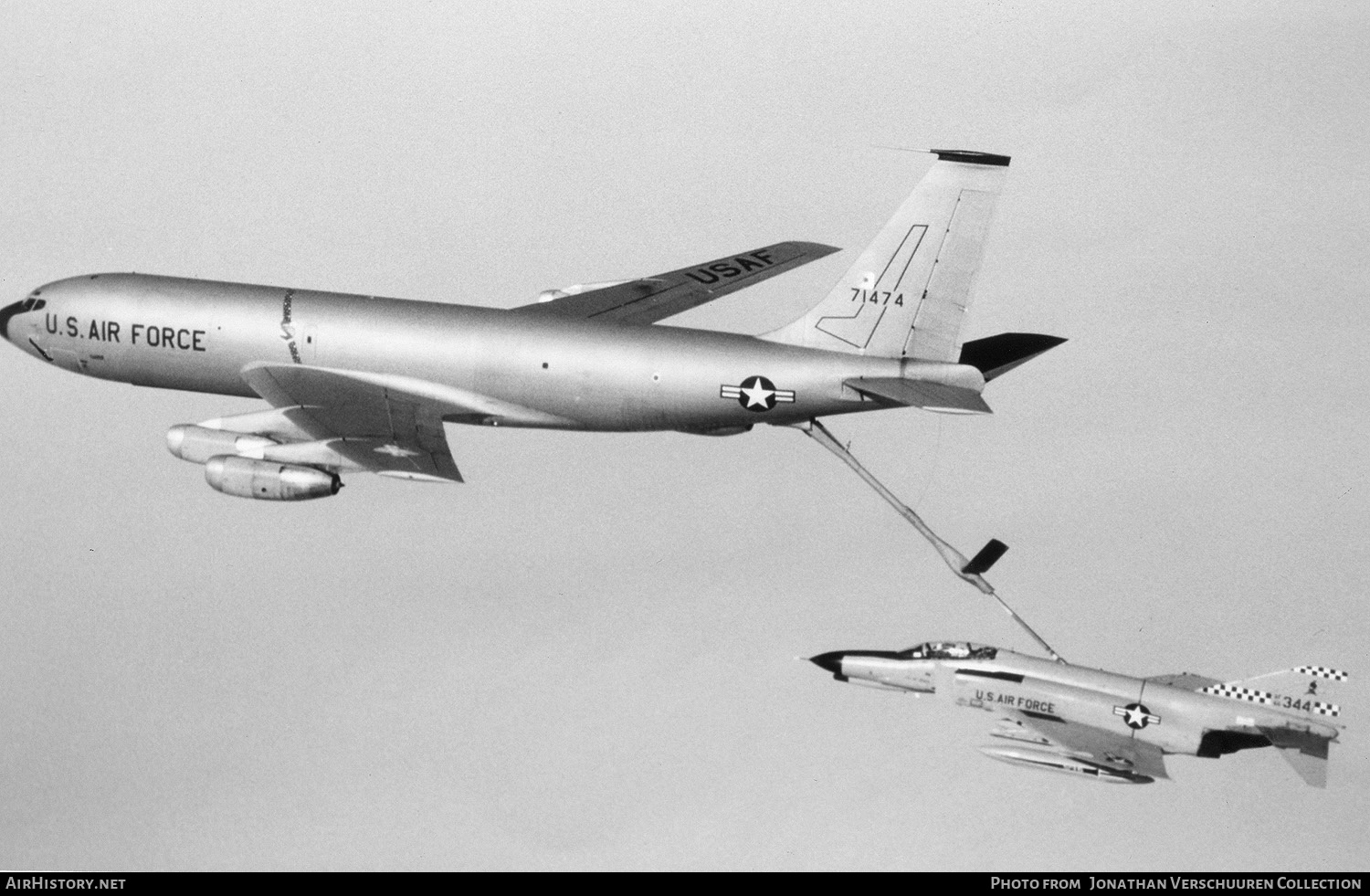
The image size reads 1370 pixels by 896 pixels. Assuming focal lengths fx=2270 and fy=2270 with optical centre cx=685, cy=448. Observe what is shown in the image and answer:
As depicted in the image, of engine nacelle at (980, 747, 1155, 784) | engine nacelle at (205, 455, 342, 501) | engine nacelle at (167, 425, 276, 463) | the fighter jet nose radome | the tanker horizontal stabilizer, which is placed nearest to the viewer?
the tanker horizontal stabilizer

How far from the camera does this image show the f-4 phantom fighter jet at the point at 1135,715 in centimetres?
5872

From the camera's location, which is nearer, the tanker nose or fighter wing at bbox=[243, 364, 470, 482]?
fighter wing at bbox=[243, 364, 470, 482]

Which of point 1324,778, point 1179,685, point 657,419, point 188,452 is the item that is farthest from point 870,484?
point 188,452

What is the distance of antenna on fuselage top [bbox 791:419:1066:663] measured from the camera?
57.9m

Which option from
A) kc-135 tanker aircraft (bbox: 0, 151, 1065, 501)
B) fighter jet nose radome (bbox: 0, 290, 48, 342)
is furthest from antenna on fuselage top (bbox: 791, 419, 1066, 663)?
fighter jet nose radome (bbox: 0, 290, 48, 342)

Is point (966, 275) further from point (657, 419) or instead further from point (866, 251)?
point (657, 419)

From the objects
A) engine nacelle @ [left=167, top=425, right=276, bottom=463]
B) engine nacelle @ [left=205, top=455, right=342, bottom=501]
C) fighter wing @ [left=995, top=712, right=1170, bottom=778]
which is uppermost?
engine nacelle @ [left=167, top=425, right=276, bottom=463]

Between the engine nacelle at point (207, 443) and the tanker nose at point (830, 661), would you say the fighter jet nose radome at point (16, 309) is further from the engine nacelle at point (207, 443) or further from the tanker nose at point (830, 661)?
the tanker nose at point (830, 661)

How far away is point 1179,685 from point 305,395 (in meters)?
24.8

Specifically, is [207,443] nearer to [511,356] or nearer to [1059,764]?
[511,356]

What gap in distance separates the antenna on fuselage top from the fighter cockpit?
2.16m

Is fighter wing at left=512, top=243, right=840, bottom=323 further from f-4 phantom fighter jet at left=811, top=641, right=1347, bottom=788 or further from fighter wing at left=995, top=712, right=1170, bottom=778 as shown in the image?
fighter wing at left=995, top=712, right=1170, bottom=778

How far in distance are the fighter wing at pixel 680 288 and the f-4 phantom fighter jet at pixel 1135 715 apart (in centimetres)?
1234

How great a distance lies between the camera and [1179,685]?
60781mm
